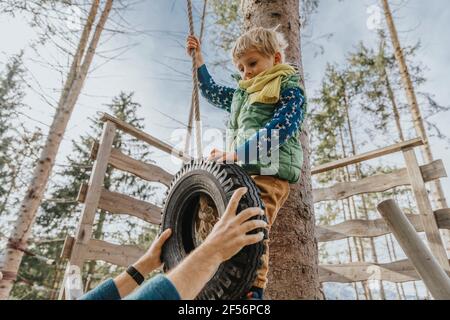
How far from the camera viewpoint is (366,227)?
293cm

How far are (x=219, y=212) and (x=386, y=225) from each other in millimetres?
2086

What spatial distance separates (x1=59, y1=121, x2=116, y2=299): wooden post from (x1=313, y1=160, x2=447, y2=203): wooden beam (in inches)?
90.4

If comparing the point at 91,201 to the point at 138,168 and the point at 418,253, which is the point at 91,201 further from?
the point at 418,253

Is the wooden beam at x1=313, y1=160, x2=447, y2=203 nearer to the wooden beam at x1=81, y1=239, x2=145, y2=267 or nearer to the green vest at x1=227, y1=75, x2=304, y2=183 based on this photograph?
the green vest at x1=227, y1=75, x2=304, y2=183

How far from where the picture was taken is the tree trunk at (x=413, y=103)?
21.1 ft

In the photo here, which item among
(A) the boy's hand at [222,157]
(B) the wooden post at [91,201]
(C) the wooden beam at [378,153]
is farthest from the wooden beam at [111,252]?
(C) the wooden beam at [378,153]

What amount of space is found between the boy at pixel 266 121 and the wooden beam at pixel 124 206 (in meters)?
1.52

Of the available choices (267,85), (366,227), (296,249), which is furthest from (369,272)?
(267,85)

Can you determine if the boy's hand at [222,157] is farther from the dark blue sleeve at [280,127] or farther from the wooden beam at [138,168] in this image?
the wooden beam at [138,168]

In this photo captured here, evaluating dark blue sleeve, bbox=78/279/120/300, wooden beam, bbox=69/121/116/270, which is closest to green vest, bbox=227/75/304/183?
dark blue sleeve, bbox=78/279/120/300
